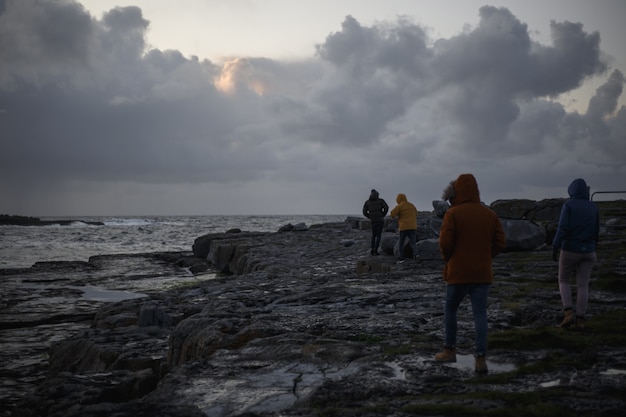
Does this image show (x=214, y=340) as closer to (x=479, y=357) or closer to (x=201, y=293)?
(x=479, y=357)

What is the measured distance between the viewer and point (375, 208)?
17.6 metres

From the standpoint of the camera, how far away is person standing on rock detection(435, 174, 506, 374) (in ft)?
18.5

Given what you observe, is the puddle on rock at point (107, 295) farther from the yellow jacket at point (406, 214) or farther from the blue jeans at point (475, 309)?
the blue jeans at point (475, 309)

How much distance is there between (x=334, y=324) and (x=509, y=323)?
8.51ft

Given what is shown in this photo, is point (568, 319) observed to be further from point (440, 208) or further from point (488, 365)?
point (440, 208)

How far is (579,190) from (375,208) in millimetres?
10095

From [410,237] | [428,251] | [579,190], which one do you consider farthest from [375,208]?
[579,190]

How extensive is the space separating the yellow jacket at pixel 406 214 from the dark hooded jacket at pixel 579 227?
296 inches

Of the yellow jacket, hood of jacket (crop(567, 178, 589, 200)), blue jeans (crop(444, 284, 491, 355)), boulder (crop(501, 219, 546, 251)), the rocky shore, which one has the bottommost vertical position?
the rocky shore

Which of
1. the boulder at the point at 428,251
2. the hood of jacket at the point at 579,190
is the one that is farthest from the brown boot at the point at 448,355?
Result: the boulder at the point at 428,251

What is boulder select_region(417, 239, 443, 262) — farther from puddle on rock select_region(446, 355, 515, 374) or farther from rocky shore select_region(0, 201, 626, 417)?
puddle on rock select_region(446, 355, 515, 374)

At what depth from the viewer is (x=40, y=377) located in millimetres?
9320

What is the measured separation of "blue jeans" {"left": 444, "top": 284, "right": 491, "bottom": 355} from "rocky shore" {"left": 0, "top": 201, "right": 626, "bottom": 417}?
0.32m

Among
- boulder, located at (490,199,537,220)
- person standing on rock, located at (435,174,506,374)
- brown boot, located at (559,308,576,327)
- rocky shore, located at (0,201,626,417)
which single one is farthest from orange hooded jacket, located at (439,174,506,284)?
boulder, located at (490,199,537,220)
